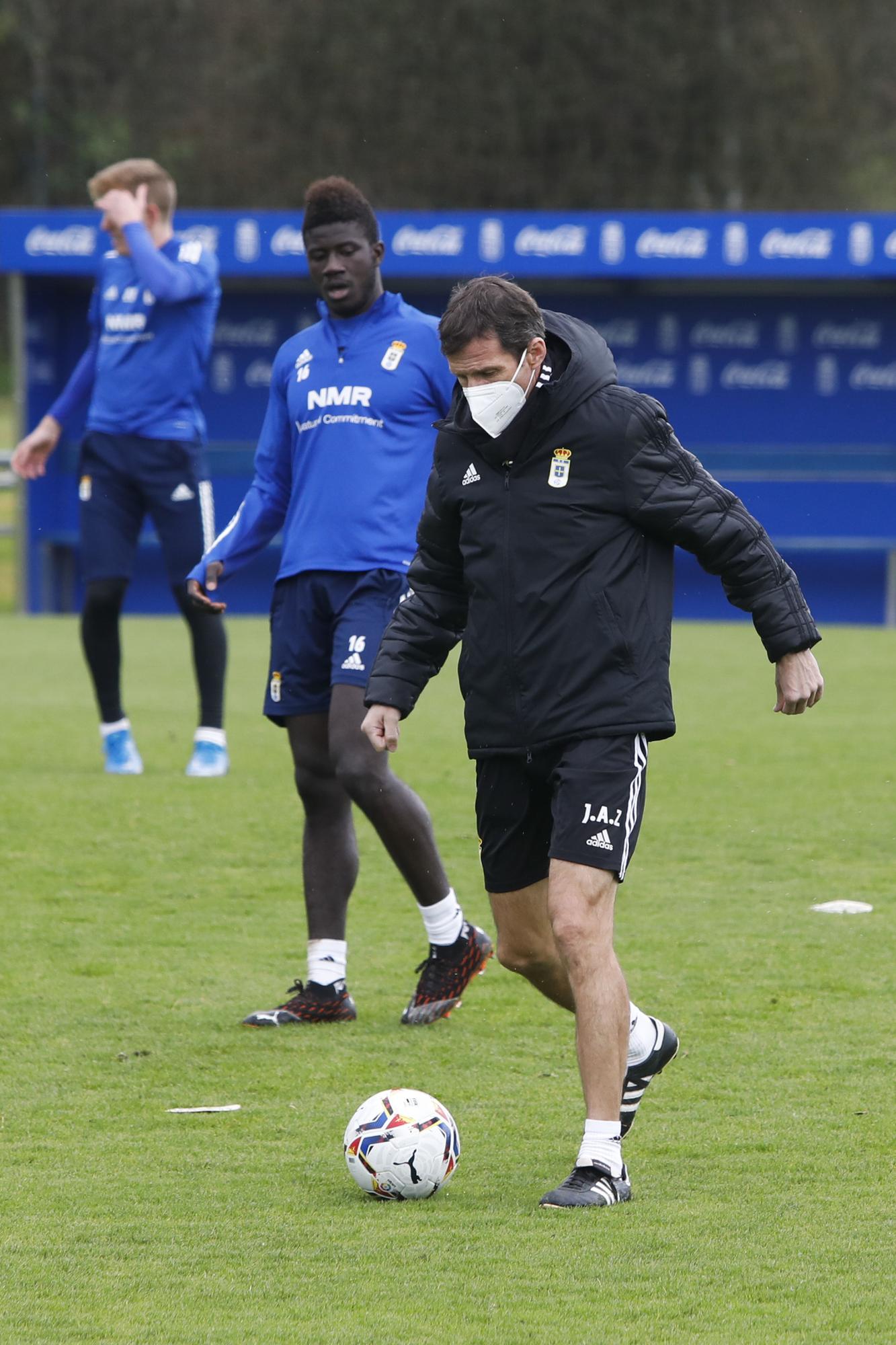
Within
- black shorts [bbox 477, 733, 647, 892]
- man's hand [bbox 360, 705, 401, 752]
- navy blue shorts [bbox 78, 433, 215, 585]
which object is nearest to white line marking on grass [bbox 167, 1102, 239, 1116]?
black shorts [bbox 477, 733, 647, 892]

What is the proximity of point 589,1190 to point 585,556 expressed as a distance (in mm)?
1300

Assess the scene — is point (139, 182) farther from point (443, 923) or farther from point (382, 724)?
point (382, 724)

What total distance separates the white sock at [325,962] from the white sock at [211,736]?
418 cm

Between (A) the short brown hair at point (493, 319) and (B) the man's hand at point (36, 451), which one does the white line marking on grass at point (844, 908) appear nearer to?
(A) the short brown hair at point (493, 319)

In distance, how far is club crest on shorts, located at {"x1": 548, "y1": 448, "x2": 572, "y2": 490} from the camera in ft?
14.2

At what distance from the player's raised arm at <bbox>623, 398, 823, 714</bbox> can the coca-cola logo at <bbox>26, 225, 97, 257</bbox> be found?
15804 millimetres

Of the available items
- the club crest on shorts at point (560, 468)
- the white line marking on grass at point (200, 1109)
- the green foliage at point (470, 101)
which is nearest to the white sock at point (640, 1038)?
the white line marking on grass at point (200, 1109)

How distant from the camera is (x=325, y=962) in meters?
5.77

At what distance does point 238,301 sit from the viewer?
20969mm

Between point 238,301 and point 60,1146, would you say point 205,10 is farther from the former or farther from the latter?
point 60,1146

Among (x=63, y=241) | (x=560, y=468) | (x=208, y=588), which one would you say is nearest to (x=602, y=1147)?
(x=560, y=468)

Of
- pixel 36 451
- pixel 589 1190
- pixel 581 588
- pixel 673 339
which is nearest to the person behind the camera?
pixel 589 1190

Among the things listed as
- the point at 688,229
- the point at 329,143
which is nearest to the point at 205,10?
the point at 329,143

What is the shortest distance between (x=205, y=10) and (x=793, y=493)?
81.9 feet
